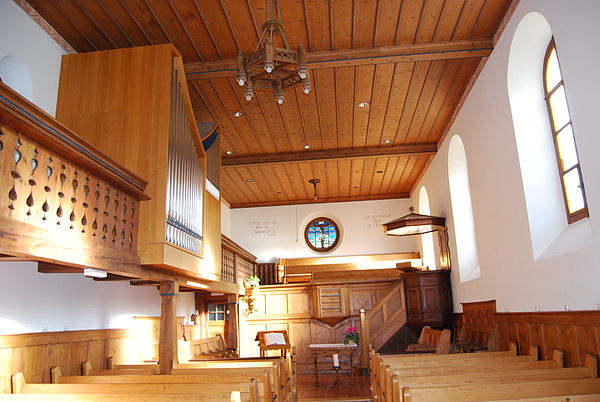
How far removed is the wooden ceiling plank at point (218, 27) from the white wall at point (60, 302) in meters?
3.90

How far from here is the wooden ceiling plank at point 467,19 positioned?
660 centimetres

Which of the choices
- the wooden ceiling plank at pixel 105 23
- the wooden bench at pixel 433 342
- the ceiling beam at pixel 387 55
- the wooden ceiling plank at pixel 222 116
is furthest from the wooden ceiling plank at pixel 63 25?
the wooden bench at pixel 433 342

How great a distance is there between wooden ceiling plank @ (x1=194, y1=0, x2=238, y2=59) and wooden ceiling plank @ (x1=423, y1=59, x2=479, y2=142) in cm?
378

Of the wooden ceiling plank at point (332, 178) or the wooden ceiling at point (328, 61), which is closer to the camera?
the wooden ceiling at point (328, 61)

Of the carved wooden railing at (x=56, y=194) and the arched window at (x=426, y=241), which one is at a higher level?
the arched window at (x=426, y=241)

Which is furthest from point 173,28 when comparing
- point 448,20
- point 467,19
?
point 467,19

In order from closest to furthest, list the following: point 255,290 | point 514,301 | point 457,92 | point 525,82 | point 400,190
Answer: point 525,82
point 514,301
point 457,92
point 255,290
point 400,190

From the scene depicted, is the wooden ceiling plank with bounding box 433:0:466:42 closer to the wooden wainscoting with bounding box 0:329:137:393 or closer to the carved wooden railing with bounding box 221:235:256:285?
the carved wooden railing with bounding box 221:235:256:285

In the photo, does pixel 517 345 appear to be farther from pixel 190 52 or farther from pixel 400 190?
pixel 400 190

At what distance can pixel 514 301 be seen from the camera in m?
7.12

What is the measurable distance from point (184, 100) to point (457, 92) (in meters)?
5.01

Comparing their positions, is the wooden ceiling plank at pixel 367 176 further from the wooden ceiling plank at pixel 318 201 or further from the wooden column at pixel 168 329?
the wooden column at pixel 168 329

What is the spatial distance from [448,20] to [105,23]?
4.78 meters

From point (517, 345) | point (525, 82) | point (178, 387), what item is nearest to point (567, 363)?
point (517, 345)
